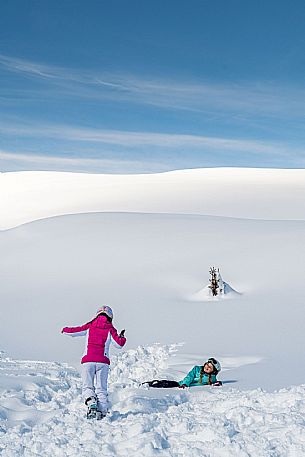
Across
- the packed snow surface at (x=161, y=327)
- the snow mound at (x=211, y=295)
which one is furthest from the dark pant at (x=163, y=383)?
the snow mound at (x=211, y=295)

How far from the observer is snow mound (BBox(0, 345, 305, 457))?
5074 millimetres

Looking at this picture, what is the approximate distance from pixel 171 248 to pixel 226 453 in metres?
18.2

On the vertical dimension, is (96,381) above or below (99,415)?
above

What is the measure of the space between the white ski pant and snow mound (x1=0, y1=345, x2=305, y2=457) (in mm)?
219

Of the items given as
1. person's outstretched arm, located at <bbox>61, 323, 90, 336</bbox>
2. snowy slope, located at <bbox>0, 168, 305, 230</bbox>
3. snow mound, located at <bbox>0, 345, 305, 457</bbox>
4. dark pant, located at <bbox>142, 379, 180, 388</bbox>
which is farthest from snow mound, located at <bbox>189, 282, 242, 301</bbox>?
snowy slope, located at <bbox>0, 168, 305, 230</bbox>

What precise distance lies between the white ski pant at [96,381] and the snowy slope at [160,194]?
27005 mm

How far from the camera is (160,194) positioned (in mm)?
48656

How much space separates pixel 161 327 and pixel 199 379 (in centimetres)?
534

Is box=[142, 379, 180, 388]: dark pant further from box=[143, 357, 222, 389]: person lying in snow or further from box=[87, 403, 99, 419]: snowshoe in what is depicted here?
box=[87, 403, 99, 419]: snowshoe

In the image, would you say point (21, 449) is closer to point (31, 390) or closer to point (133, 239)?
point (31, 390)

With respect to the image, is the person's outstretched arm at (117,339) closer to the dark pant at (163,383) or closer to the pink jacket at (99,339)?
the pink jacket at (99,339)

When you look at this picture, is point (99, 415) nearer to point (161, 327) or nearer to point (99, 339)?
point (99, 339)

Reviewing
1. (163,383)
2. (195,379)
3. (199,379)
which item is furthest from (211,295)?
(163,383)

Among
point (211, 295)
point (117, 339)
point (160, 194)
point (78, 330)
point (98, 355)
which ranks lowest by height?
point (98, 355)
